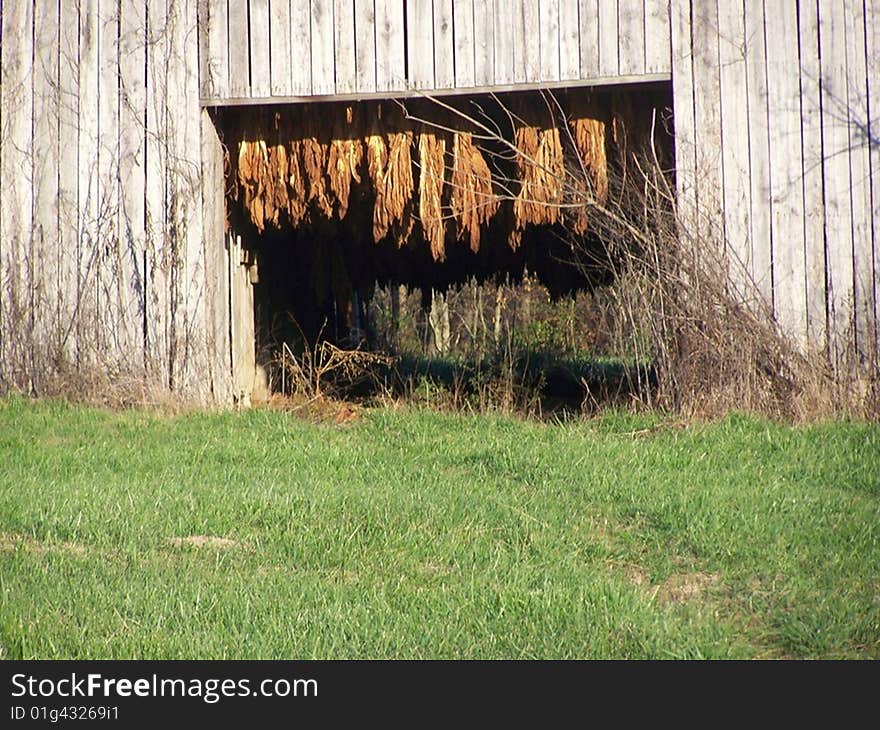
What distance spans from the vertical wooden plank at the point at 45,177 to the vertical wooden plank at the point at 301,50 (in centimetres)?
213

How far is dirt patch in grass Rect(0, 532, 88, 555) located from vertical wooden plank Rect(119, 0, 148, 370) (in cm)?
443

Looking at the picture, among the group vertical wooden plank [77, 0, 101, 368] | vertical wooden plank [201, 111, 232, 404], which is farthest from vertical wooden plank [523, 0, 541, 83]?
vertical wooden plank [77, 0, 101, 368]

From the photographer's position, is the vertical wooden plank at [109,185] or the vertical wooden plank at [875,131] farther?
the vertical wooden plank at [109,185]

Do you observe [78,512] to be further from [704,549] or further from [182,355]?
[182,355]

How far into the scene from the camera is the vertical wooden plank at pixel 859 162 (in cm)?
913

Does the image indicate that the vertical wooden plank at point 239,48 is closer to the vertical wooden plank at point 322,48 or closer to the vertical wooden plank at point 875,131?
the vertical wooden plank at point 322,48

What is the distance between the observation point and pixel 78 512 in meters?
6.05

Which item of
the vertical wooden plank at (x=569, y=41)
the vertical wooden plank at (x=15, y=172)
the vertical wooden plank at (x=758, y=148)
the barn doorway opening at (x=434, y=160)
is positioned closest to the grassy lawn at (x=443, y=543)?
the vertical wooden plank at (x=758, y=148)

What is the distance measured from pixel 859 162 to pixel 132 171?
6.05 metres

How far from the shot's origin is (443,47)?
9.64m

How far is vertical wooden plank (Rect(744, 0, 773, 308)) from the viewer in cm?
930

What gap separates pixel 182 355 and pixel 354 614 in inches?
224

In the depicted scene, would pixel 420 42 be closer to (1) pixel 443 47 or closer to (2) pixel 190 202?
(1) pixel 443 47
